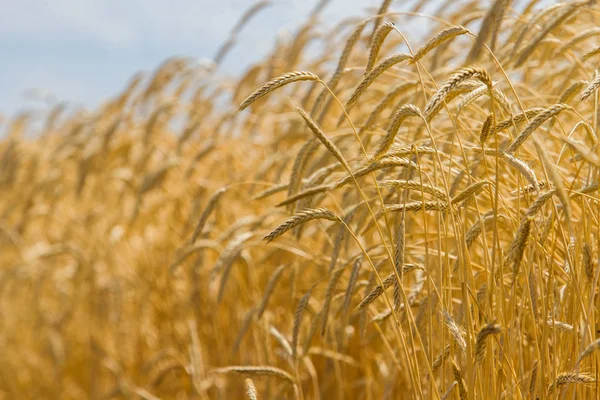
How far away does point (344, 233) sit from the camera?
1293 mm

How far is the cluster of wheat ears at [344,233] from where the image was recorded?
1060mm

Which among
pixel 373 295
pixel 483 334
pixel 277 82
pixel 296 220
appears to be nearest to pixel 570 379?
pixel 483 334

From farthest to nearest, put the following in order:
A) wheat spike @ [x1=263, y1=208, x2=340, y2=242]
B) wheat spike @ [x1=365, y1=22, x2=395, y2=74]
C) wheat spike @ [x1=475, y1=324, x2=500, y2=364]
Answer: wheat spike @ [x1=365, y1=22, x2=395, y2=74] → wheat spike @ [x1=263, y1=208, x2=340, y2=242] → wheat spike @ [x1=475, y1=324, x2=500, y2=364]

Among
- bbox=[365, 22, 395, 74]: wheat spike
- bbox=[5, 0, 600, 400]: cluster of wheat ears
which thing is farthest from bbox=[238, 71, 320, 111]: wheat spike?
bbox=[365, 22, 395, 74]: wheat spike

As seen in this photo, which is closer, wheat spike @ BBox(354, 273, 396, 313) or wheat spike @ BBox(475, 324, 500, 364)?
wheat spike @ BBox(475, 324, 500, 364)

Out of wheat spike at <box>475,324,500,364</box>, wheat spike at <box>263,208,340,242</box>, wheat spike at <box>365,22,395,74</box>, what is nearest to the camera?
Result: wheat spike at <box>475,324,500,364</box>

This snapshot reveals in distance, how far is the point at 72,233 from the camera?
11.5ft

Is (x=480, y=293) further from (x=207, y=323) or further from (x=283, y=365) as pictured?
(x=207, y=323)

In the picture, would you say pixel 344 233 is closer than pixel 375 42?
No

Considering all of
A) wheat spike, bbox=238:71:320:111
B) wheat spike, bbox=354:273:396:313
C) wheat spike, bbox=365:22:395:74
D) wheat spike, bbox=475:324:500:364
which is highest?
wheat spike, bbox=365:22:395:74

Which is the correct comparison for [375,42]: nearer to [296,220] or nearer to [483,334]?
[296,220]

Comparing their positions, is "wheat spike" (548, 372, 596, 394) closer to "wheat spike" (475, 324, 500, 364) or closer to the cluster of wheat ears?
the cluster of wheat ears

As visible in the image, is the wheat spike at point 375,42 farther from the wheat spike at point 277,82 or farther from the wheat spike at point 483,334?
the wheat spike at point 483,334

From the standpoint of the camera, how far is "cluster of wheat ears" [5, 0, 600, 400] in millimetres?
1060
